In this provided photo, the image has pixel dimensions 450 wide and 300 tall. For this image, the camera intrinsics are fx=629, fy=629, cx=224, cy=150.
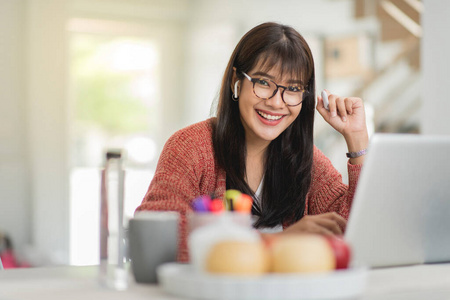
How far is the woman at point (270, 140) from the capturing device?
68.2 inches

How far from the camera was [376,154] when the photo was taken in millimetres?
1055

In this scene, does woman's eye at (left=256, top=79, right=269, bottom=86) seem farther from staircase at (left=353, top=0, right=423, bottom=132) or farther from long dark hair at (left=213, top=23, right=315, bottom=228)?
staircase at (left=353, top=0, right=423, bottom=132)

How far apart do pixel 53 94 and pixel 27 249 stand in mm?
1152

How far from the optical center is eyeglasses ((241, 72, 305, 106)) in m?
1.74

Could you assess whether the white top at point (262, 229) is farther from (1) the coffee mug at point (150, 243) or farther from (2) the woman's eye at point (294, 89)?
(1) the coffee mug at point (150, 243)

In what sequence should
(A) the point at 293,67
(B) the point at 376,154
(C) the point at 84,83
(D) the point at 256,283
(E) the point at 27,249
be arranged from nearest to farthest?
(D) the point at 256,283 → (B) the point at 376,154 → (A) the point at 293,67 → (E) the point at 27,249 → (C) the point at 84,83

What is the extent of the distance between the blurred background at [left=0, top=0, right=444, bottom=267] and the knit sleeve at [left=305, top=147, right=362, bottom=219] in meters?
0.90

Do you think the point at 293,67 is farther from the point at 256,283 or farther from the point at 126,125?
the point at 126,125

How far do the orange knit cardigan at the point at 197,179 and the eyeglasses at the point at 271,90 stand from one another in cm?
19

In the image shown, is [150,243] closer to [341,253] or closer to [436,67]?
[341,253]

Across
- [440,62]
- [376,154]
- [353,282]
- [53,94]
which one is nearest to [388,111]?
[440,62]

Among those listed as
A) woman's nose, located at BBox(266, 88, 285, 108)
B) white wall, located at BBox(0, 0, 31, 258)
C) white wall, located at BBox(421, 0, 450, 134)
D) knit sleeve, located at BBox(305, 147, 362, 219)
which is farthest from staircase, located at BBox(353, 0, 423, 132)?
white wall, located at BBox(0, 0, 31, 258)

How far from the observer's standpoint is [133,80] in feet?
19.1

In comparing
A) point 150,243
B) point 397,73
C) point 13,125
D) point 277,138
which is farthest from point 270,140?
point 13,125
